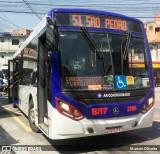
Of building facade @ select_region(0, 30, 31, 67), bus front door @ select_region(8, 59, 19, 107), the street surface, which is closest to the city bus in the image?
the street surface

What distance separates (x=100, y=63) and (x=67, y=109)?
124 centimetres

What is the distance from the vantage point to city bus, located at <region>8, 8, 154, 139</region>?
6562 mm

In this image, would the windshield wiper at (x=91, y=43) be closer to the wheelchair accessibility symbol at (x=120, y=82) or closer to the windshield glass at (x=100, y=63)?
the windshield glass at (x=100, y=63)

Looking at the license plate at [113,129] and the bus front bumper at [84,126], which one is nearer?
the bus front bumper at [84,126]

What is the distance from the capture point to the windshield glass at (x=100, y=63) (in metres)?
6.69

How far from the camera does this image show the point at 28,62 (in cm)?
986

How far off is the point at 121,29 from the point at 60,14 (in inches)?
59.6

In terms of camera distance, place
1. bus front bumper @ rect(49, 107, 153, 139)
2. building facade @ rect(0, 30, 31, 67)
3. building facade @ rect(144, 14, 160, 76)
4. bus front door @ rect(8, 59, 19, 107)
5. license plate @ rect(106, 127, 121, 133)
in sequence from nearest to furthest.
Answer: bus front bumper @ rect(49, 107, 153, 139) → license plate @ rect(106, 127, 121, 133) → bus front door @ rect(8, 59, 19, 107) → building facade @ rect(144, 14, 160, 76) → building facade @ rect(0, 30, 31, 67)

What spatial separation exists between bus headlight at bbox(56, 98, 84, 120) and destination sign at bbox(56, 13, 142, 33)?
5.43 feet

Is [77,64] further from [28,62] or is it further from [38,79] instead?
[28,62]

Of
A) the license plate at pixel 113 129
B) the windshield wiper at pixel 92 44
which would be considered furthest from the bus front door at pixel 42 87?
the license plate at pixel 113 129

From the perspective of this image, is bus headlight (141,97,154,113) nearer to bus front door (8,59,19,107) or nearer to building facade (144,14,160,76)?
bus front door (8,59,19,107)

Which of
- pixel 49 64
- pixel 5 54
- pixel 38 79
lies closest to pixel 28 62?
pixel 38 79

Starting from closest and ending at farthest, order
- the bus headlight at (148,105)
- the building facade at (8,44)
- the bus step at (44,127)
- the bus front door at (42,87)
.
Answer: the bus step at (44,127), the bus headlight at (148,105), the bus front door at (42,87), the building facade at (8,44)
